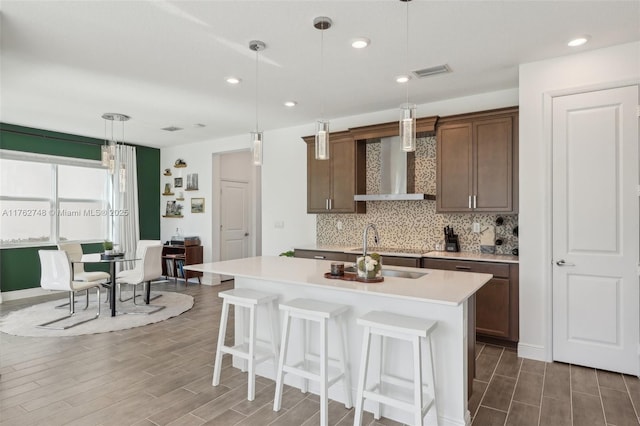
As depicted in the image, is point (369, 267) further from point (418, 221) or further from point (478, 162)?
point (418, 221)

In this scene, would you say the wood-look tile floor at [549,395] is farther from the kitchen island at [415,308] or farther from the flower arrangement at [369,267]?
the flower arrangement at [369,267]

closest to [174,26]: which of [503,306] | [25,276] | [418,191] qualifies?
[418,191]

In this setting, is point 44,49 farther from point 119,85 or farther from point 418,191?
point 418,191

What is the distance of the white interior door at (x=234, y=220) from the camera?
24.6 ft

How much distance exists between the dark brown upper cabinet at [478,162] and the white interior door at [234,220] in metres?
4.64

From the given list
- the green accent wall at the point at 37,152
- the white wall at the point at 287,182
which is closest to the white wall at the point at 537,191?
the white wall at the point at 287,182

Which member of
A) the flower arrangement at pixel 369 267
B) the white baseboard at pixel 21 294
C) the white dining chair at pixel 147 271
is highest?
the flower arrangement at pixel 369 267

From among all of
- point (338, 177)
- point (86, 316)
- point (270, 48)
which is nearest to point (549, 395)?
point (338, 177)

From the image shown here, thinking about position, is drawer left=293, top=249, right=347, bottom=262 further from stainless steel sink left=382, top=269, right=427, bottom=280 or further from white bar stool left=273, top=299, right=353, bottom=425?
white bar stool left=273, top=299, right=353, bottom=425

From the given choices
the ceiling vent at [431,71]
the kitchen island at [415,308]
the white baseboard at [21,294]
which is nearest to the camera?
the kitchen island at [415,308]

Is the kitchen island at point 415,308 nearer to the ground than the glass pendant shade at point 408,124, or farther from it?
nearer to the ground

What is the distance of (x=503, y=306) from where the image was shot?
3.63m

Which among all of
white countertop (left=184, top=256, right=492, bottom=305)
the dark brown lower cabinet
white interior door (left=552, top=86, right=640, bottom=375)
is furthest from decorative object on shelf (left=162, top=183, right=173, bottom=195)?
white interior door (left=552, top=86, right=640, bottom=375)

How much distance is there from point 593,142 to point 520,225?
0.92 metres
